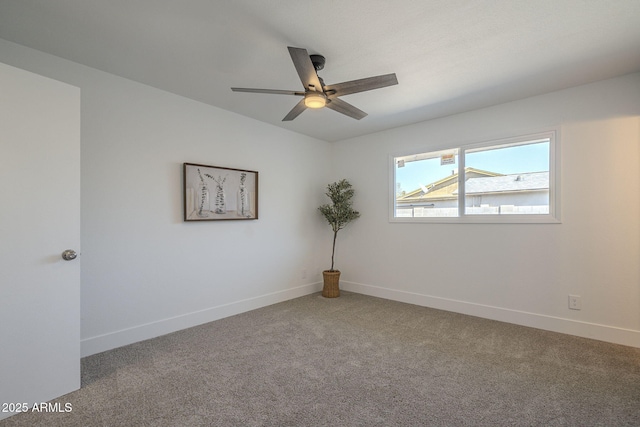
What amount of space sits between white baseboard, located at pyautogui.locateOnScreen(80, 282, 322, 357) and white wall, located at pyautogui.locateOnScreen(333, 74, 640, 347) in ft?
5.56

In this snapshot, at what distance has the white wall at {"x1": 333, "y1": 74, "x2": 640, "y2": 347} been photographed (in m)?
2.57

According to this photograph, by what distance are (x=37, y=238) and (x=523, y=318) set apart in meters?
4.29

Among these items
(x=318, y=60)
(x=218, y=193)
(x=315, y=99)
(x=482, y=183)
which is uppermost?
(x=318, y=60)

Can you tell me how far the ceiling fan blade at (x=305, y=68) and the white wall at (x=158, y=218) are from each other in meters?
1.69

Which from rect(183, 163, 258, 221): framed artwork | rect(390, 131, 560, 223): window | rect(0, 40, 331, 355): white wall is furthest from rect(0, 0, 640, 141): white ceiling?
rect(183, 163, 258, 221): framed artwork

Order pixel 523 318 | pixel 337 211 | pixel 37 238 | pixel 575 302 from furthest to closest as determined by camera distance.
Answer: pixel 337 211 < pixel 523 318 < pixel 575 302 < pixel 37 238

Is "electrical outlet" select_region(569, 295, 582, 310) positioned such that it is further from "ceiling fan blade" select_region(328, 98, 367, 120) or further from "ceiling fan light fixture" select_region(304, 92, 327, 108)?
"ceiling fan light fixture" select_region(304, 92, 327, 108)

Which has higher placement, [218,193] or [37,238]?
[218,193]

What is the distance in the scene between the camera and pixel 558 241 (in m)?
2.88

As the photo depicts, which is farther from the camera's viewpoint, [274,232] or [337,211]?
[337,211]

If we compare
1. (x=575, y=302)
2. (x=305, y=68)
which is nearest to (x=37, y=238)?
(x=305, y=68)

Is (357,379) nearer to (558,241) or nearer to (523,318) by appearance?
(523,318)

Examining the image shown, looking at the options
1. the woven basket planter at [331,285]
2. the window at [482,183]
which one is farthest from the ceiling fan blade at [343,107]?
the woven basket planter at [331,285]

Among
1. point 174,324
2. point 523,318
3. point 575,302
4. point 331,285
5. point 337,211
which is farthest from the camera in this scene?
point 337,211
